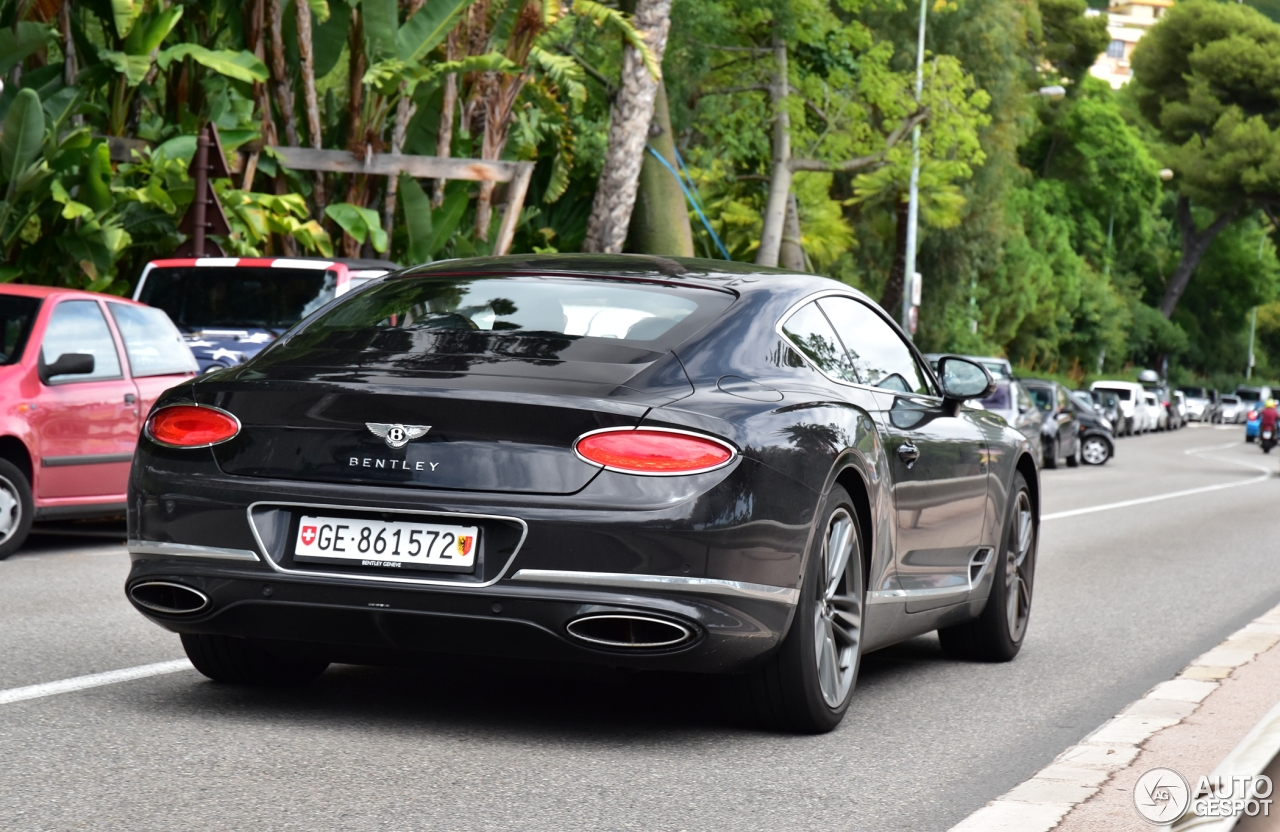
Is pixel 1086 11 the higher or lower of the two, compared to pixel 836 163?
higher

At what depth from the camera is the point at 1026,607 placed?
8.63m

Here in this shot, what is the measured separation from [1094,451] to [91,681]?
1291 inches

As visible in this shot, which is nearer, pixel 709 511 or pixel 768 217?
pixel 709 511

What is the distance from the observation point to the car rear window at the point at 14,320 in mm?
11406

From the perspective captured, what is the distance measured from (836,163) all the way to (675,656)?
31.4 metres

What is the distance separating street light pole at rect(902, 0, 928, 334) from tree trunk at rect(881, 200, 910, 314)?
2.89ft

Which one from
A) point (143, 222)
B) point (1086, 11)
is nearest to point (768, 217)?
point (143, 222)

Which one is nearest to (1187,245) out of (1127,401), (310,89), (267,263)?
(1127,401)

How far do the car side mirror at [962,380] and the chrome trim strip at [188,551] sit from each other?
3.18 metres

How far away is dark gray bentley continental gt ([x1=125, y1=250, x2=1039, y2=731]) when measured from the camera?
5230 millimetres

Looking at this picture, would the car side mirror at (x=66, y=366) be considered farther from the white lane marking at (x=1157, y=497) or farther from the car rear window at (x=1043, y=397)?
the car rear window at (x=1043, y=397)

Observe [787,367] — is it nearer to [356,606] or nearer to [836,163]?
[356,606]

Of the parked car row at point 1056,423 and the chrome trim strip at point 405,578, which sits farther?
the parked car row at point 1056,423

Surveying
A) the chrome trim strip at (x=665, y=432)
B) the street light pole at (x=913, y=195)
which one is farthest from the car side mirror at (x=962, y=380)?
the street light pole at (x=913, y=195)
